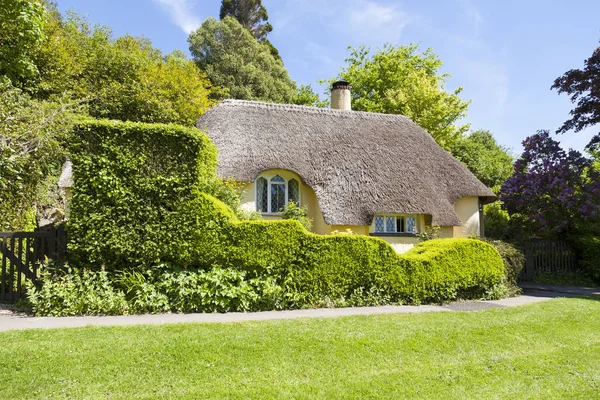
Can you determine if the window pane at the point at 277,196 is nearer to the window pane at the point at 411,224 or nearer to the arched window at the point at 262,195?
the arched window at the point at 262,195

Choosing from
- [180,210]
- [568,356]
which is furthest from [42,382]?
[568,356]

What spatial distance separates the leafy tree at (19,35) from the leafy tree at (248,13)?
3045 centimetres

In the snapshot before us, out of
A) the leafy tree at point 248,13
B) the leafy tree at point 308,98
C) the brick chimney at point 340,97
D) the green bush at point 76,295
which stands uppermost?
the leafy tree at point 248,13

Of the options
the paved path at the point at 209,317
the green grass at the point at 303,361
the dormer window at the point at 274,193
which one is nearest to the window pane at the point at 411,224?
the dormer window at the point at 274,193

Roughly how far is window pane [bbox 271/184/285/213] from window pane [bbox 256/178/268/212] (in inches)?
10.6

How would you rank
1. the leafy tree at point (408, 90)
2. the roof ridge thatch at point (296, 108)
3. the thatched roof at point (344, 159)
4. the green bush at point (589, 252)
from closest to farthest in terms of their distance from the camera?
the thatched roof at point (344, 159) → the green bush at point (589, 252) → the roof ridge thatch at point (296, 108) → the leafy tree at point (408, 90)

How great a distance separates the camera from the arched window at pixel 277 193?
1587cm

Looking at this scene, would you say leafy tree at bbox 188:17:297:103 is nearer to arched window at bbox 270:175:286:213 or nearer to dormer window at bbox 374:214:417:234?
arched window at bbox 270:175:286:213

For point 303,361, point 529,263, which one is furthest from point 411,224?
point 303,361

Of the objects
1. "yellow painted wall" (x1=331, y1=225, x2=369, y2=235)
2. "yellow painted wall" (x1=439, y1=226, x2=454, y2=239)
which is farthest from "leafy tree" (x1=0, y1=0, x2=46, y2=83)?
"yellow painted wall" (x1=439, y1=226, x2=454, y2=239)

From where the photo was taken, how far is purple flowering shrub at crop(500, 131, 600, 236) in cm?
1642

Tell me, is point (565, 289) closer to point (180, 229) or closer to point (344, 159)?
point (344, 159)

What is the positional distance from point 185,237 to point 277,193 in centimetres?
690

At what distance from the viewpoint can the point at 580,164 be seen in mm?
17219
